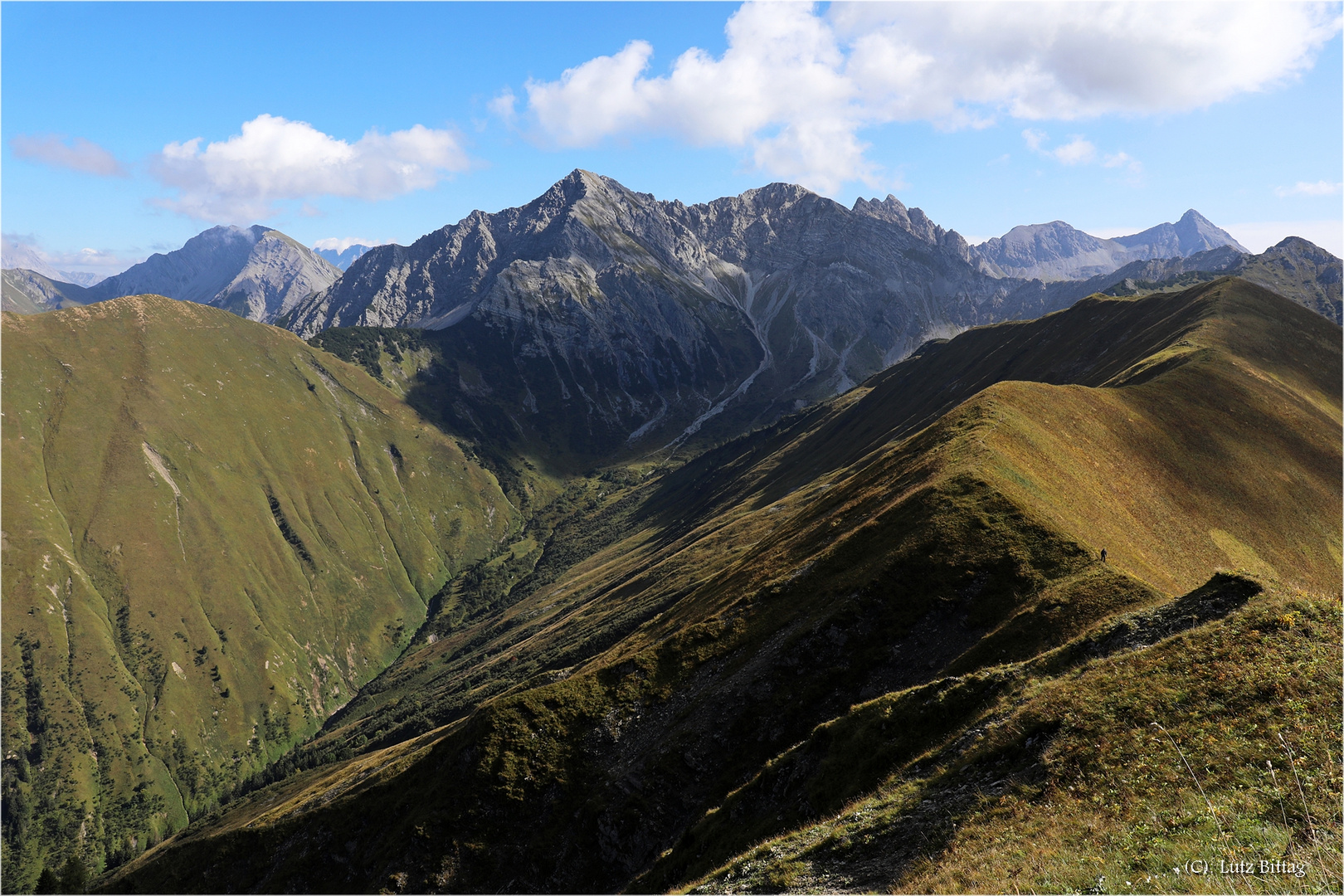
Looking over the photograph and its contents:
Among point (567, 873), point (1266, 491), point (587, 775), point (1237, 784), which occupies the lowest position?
point (567, 873)

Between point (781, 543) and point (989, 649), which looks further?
point (781, 543)

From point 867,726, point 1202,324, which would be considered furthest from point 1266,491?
point 867,726

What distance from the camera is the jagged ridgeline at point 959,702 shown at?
25.0m

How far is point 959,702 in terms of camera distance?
39.2 metres

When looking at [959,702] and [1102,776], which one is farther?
[959,702]

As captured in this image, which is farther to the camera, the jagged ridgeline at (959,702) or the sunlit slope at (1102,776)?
the jagged ridgeline at (959,702)

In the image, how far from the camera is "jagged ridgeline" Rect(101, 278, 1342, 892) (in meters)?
25.0

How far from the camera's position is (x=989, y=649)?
50062 millimetres

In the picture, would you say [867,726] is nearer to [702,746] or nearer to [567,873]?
[702,746]

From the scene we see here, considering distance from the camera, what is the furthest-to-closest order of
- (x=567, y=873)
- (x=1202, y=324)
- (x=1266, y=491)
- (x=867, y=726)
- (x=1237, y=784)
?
(x=1202, y=324) < (x=1266, y=491) < (x=567, y=873) < (x=867, y=726) < (x=1237, y=784)

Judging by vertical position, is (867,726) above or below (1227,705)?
below

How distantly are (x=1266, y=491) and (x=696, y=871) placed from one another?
4108 inches

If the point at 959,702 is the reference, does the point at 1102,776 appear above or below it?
above

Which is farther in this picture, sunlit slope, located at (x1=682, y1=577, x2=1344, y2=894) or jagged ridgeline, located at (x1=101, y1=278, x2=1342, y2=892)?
jagged ridgeline, located at (x1=101, y1=278, x2=1342, y2=892)
